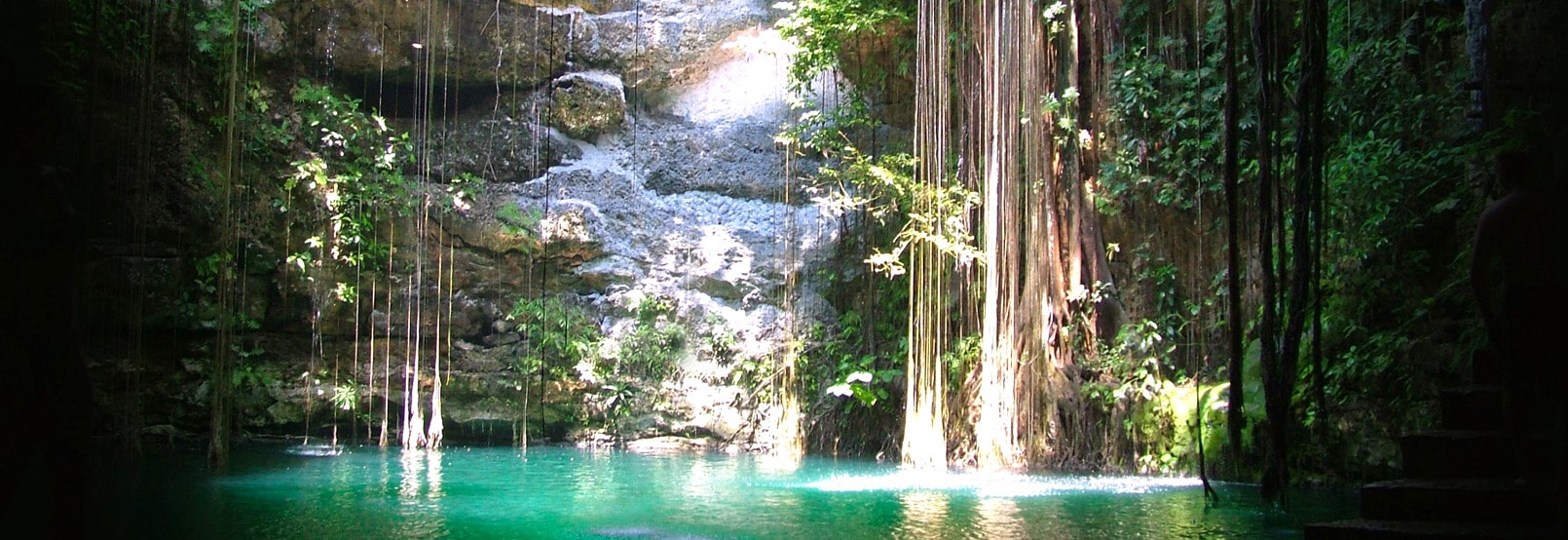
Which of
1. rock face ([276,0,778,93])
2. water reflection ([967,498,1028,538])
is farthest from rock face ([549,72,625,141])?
→ water reflection ([967,498,1028,538])

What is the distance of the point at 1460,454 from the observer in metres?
3.42

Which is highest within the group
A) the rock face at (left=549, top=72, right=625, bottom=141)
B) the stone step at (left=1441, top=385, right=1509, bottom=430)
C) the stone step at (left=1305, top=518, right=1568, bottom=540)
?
the rock face at (left=549, top=72, right=625, bottom=141)

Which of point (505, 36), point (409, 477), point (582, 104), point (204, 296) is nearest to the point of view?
point (409, 477)

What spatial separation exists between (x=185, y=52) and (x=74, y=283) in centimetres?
823

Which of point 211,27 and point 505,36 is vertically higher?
point 505,36

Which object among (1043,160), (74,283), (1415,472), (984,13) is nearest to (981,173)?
(1043,160)

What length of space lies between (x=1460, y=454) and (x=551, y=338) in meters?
9.06

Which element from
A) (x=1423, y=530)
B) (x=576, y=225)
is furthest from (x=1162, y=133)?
(x=576, y=225)

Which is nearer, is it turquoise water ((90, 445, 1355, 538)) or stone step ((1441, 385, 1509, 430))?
stone step ((1441, 385, 1509, 430))

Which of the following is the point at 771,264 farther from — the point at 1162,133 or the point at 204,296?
the point at 204,296

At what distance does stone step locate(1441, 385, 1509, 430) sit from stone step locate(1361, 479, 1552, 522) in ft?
1.34

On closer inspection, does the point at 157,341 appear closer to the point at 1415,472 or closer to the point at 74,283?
the point at 74,283

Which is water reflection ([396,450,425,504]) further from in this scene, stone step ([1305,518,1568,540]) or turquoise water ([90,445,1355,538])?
stone step ([1305,518,1568,540])

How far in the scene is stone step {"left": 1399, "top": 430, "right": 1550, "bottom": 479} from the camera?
335 cm
